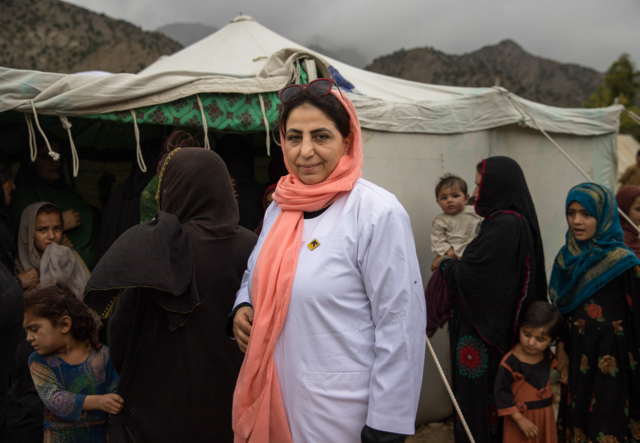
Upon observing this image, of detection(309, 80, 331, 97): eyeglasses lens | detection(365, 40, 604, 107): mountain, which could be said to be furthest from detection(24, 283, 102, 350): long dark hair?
detection(365, 40, 604, 107): mountain

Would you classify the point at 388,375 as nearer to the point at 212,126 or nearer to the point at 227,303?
the point at 227,303

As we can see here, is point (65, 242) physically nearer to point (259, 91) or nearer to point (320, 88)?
point (259, 91)

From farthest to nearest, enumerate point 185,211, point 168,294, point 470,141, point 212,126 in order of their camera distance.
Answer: point 470,141
point 212,126
point 185,211
point 168,294

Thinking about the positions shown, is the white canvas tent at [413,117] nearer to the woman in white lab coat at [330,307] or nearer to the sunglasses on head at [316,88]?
the sunglasses on head at [316,88]

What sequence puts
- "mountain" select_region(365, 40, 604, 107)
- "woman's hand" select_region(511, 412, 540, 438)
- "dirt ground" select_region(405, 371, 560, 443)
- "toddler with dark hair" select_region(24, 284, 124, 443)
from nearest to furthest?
"toddler with dark hair" select_region(24, 284, 124, 443) < "woman's hand" select_region(511, 412, 540, 438) < "dirt ground" select_region(405, 371, 560, 443) < "mountain" select_region(365, 40, 604, 107)

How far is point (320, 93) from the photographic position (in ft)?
4.31

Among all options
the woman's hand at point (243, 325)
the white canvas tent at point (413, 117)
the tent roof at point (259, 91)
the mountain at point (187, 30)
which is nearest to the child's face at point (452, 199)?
the white canvas tent at point (413, 117)

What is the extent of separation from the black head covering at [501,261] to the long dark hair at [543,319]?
57 millimetres

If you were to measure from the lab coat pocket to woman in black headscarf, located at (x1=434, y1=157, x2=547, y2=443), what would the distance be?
1401 millimetres

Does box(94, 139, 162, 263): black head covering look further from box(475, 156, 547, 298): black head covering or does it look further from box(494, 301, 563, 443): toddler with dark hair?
box(494, 301, 563, 443): toddler with dark hair

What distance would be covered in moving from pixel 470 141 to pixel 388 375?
2.77 m

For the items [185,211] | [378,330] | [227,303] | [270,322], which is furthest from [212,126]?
[378,330]

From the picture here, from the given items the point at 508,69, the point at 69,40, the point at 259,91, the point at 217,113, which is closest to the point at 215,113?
the point at 217,113

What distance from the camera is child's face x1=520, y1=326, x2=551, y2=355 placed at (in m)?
2.24
